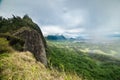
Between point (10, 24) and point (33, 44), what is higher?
point (10, 24)

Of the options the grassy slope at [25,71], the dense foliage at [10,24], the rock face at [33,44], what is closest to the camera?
the grassy slope at [25,71]

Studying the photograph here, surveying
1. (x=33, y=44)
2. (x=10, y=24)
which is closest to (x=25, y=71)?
(x=33, y=44)

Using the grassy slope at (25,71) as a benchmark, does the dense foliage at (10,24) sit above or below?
above

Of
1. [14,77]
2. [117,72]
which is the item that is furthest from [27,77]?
[117,72]

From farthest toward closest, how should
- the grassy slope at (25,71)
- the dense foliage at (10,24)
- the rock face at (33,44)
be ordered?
the dense foliage at (10,24) < the rock face at (33,44) < the grassy slope at (25,71)

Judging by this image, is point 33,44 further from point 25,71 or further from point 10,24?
point 10,24

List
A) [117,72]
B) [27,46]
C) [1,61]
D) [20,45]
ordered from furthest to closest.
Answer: [117,72]
[27,46]
[20,45]
[1,61]

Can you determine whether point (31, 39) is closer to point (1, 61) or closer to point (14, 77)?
point (1, 61)

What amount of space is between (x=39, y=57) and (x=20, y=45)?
4.99m

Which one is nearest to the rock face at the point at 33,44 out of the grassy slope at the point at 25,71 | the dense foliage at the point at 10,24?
the dense foliage at the point at 10,24

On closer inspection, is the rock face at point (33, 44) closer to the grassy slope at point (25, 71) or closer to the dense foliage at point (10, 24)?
the dense foliage at point (10, 24)

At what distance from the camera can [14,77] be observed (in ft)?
23.9

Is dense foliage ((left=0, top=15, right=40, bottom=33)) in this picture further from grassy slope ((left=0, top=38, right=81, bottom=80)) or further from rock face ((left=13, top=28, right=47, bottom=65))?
grassy slope ((left=0, top=38, right=81, bottom=80))

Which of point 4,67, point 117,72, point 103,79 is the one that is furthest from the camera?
point 117,72
